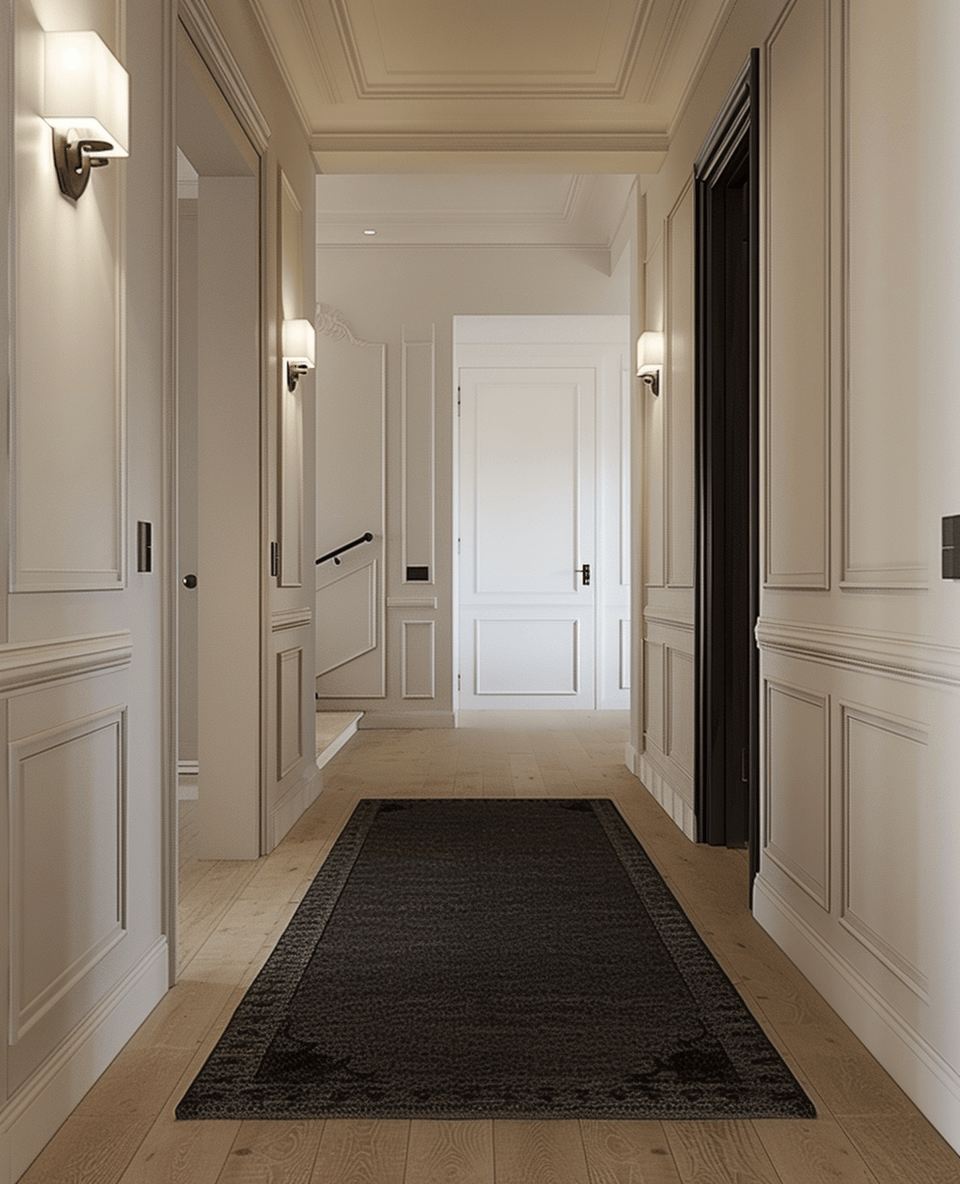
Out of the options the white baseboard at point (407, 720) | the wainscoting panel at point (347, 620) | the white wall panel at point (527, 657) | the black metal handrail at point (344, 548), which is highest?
the black metal handrail at point (344, 548)

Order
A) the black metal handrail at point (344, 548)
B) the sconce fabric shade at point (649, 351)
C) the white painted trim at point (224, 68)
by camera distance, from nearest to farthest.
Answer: the white painted trim at point (224, 68)
the sconce fabric shade at point (649, 351)
the black metal handrail at point (344, 548)

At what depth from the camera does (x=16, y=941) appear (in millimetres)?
1725

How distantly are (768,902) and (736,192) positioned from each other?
245 cm

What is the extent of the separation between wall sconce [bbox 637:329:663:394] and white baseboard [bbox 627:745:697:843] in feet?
5.63

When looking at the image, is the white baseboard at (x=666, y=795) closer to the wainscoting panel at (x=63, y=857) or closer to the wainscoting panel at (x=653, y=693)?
the wainscoting panel at (x=653, y=693)

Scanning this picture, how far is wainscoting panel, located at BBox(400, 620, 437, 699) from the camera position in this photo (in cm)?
705

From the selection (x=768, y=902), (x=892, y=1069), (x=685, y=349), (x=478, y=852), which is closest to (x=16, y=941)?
(x=892, y=1069)

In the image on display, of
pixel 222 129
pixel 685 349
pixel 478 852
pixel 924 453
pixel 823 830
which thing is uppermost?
pixel 222 129

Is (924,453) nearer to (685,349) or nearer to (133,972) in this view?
(133,972)

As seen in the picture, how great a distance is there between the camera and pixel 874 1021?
7.00ft

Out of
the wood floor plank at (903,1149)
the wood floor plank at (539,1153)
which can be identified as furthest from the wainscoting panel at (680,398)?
the wood floor plank at (539,1153)

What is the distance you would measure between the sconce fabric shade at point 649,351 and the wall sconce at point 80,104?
3.10m

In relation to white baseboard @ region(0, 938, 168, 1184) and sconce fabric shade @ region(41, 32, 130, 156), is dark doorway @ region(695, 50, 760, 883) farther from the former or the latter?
sconce fabric shade @ region(41, 32, 130, 156)

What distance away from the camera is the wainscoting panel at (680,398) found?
13.4 feet
